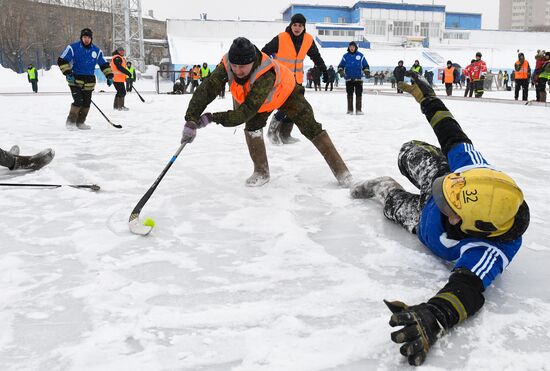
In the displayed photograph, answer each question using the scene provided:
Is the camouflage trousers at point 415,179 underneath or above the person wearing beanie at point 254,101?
underneath

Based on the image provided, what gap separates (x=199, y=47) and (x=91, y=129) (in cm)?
3169

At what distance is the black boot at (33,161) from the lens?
13.5 ft

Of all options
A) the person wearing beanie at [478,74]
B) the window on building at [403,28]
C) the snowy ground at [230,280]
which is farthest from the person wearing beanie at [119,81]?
the window on building at [403,28]

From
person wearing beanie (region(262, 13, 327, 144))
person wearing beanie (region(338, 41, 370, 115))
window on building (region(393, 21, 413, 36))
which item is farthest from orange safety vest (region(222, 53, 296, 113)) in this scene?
window on building (region(393, 21, 413, 36))

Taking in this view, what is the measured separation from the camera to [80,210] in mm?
3045

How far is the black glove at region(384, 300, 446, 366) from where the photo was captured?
1.48 meters

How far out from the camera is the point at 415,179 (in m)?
2.70

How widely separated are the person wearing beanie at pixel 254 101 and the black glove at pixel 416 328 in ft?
6.13

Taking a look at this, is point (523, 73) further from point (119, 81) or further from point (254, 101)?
point (254, 101)

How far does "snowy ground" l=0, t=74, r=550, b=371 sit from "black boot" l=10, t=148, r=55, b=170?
0.13 meters

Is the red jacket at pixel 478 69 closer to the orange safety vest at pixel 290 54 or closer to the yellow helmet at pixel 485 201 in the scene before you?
the orange safety vest at pixel 290 54

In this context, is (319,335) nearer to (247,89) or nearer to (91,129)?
(247,89)

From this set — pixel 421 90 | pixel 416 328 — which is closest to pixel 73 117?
pixel 421 90

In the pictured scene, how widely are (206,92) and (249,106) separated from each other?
394mm
